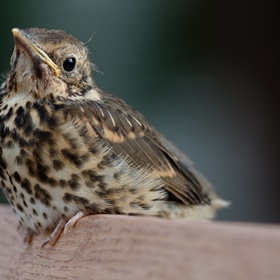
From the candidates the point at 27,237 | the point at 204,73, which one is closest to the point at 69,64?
the point at 27,237

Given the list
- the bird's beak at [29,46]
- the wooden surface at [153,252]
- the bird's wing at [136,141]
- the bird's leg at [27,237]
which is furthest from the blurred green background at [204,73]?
the wooden surface at [153,252]

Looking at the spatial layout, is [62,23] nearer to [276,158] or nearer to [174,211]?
[276,158]

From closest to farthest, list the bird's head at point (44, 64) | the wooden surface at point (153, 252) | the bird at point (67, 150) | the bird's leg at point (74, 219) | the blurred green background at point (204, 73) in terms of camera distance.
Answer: the wooden surface at point (153, 252) → the bird's leg at point (74, 219) → the bird at point (67, 150) → the bird's head at point (44, 64) → the blurred green background at point (204, 73)

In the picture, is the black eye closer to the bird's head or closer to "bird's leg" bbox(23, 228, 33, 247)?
the bird's head

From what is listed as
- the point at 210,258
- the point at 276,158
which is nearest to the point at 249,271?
the point at 210,258

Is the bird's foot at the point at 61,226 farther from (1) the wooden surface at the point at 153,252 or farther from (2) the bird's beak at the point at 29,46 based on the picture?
(2) the bird's beak at the point at 29,46

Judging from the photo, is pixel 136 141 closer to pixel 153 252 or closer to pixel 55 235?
pixel 55 235
